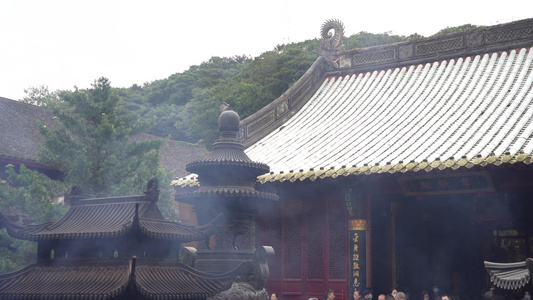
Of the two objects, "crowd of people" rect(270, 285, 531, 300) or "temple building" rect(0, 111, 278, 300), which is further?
"crowd of people" rect(270, 285, 531, 300)

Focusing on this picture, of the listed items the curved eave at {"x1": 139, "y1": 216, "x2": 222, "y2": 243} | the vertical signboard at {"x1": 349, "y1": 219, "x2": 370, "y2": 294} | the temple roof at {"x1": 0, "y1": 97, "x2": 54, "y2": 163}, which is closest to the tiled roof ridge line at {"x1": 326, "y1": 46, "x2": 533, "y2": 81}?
the vertical signboard at {"x1": 349, "y1": 219, "x2": 370, "y2": 294}

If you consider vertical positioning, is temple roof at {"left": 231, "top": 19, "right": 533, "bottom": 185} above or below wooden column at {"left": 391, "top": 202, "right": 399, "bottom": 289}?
above

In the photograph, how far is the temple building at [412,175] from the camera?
555 inches

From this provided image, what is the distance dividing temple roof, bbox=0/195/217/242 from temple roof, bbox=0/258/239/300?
0.46 metres

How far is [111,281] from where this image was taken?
29.0 ft

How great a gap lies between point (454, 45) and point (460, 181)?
5950 millimetres

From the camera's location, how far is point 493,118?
14969 mm

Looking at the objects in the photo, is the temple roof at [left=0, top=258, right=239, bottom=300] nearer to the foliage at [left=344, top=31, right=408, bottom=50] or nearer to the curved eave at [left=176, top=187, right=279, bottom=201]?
the curved eave at [left=176, top=187, right=279, bottom=201]

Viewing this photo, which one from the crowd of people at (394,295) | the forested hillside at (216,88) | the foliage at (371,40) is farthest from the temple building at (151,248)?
the foliage at (371,40)

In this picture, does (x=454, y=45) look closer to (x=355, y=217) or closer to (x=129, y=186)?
(x=355, y=217)

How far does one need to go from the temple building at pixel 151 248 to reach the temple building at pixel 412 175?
4.49 m

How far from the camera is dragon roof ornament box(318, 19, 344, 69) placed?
66.1ft

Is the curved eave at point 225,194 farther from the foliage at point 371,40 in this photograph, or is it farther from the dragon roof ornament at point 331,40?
the foliage at point 371,40

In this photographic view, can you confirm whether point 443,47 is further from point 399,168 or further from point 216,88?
point 216,88
